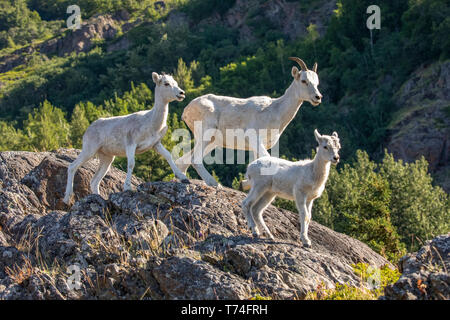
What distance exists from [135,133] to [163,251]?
4062 millimetres

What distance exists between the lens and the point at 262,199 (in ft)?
50.6

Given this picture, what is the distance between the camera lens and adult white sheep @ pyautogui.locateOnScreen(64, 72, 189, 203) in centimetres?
1736

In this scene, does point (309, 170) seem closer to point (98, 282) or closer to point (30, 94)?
point (98, 282)

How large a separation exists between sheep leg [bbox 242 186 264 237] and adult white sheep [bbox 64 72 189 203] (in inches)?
103

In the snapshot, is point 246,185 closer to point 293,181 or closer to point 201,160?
point 293,181

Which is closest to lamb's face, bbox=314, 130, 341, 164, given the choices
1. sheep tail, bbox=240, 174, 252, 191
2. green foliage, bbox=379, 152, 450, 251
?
sheep tail, bbox=240, 174, 252, 191

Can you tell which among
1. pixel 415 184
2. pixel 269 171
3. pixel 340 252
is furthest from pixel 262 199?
pixel 415 184

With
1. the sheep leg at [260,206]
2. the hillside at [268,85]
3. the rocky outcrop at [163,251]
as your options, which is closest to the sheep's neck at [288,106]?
the rocky outcrop at [163,251]

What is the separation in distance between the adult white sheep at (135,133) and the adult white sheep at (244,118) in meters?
1.15

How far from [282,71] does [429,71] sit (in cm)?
2933

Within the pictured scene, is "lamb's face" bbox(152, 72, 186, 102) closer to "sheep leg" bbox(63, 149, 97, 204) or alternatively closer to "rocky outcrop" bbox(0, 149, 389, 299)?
"rocky outcrop" bbox(0, 149, 389, 299)

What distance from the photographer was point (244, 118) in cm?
1842

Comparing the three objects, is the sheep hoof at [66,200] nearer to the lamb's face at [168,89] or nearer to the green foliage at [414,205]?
the lamb's face at [168,89]

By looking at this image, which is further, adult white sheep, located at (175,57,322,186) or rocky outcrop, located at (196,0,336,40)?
rocky outcrop, located at (196,0,336,40)
